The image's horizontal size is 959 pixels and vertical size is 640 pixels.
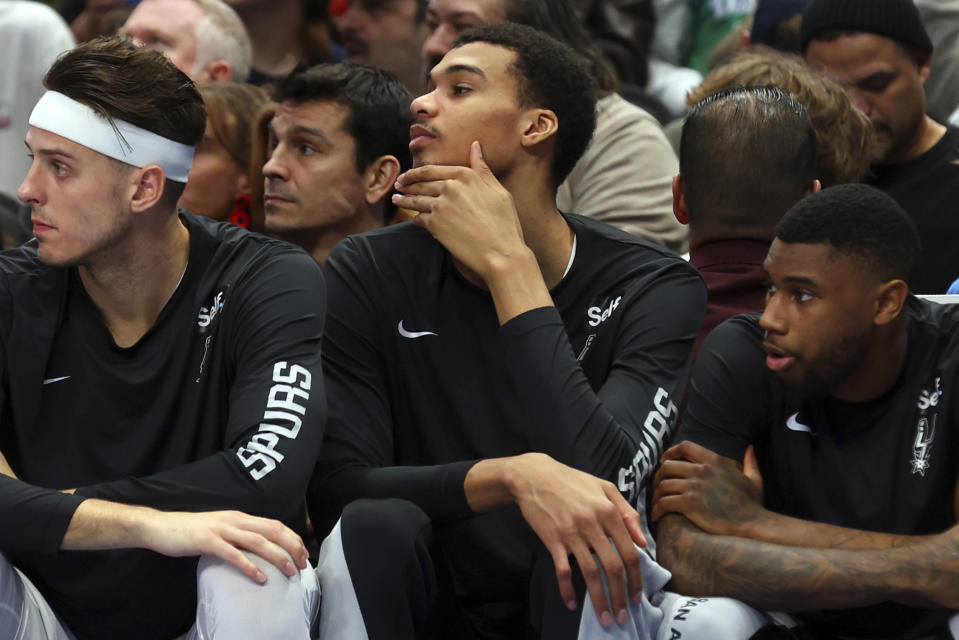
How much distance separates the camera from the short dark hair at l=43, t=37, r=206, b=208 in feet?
11.7

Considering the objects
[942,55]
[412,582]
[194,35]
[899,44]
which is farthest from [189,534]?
[942,55]

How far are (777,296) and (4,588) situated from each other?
1.85 meters

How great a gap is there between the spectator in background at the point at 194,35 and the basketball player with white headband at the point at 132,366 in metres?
2.46

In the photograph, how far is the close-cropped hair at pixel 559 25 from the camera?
564 cm

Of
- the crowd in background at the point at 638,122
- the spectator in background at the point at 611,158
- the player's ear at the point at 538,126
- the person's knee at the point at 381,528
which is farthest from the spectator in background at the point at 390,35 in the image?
the person's knee at the point at 381,528

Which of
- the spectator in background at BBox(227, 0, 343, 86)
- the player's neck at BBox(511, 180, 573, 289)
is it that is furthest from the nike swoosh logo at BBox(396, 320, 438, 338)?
the spectator in background at BBox(227, 0, 343, 86)

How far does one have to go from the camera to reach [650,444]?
134 inches

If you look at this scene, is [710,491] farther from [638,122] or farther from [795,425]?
[638,122]

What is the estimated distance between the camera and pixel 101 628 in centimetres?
Answer: 338

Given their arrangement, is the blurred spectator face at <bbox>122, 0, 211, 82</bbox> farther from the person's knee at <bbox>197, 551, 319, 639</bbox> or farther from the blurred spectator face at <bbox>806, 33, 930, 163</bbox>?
the person's knee at <bbox>197, 551, 319, 639</bbox>

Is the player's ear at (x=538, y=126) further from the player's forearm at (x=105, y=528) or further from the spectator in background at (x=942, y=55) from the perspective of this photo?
the spectator in background at (x=942, y=55)

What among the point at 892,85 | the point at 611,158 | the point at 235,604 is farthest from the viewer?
the point at 611,158

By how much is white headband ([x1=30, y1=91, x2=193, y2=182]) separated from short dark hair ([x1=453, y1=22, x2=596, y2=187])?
0.93 m

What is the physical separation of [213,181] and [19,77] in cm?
199
